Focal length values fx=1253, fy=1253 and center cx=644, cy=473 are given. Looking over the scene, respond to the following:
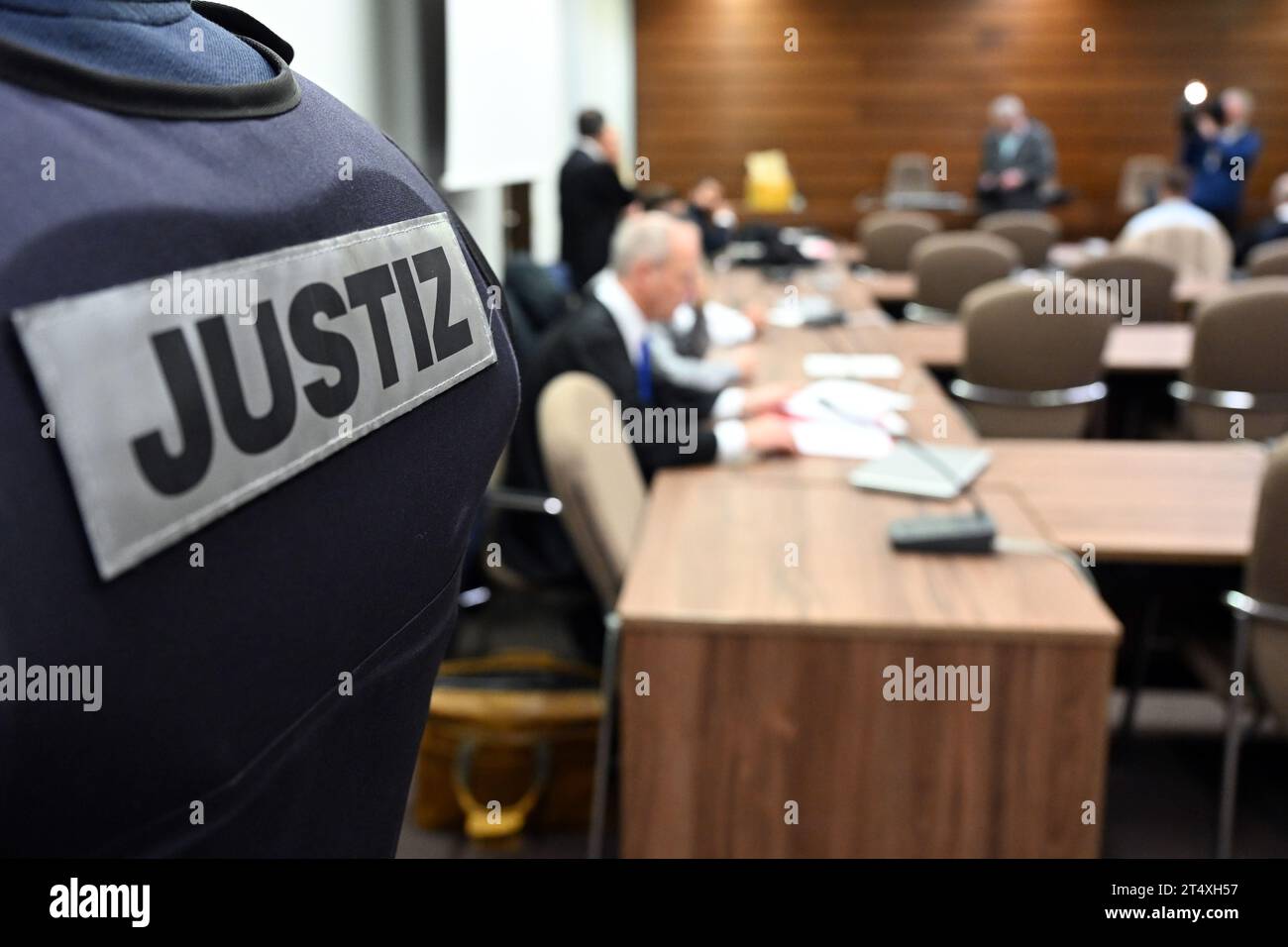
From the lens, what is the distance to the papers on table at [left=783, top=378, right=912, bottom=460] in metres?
2.78

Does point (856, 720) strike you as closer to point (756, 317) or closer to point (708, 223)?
point (756, 317)

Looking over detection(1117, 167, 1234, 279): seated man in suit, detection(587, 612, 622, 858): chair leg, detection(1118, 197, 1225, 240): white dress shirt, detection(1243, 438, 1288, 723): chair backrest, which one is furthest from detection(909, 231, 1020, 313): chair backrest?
detection(587, 612, 622, 858): chair leg

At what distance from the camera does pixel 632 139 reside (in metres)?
11.7

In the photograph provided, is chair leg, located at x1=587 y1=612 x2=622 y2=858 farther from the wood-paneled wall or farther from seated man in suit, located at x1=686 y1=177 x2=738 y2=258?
the wood-paneled wall

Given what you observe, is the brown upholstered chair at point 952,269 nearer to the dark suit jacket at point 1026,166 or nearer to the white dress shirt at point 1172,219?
the white dress shirt at point 1172,219

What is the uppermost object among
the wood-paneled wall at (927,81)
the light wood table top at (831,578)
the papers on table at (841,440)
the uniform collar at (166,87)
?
the wood-paneled wall at (927,81)

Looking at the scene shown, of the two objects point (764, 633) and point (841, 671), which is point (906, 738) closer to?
point (841, 671)

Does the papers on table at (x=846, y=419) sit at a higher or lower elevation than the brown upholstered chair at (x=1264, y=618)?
higher

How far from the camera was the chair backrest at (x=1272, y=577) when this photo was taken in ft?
6.63

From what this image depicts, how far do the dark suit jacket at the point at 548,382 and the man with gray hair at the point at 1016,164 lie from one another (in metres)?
8.29

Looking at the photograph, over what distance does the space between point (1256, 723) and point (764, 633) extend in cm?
147

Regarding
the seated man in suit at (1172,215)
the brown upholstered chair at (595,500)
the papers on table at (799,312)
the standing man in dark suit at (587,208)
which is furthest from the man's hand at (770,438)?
the seated man in suit at (1172,215)

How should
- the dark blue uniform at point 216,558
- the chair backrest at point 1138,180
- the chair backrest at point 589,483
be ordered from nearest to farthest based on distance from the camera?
the dark blue uniform at point 216,558, the chair backrest at point 589,483, the chair backrest at point 1138,180
